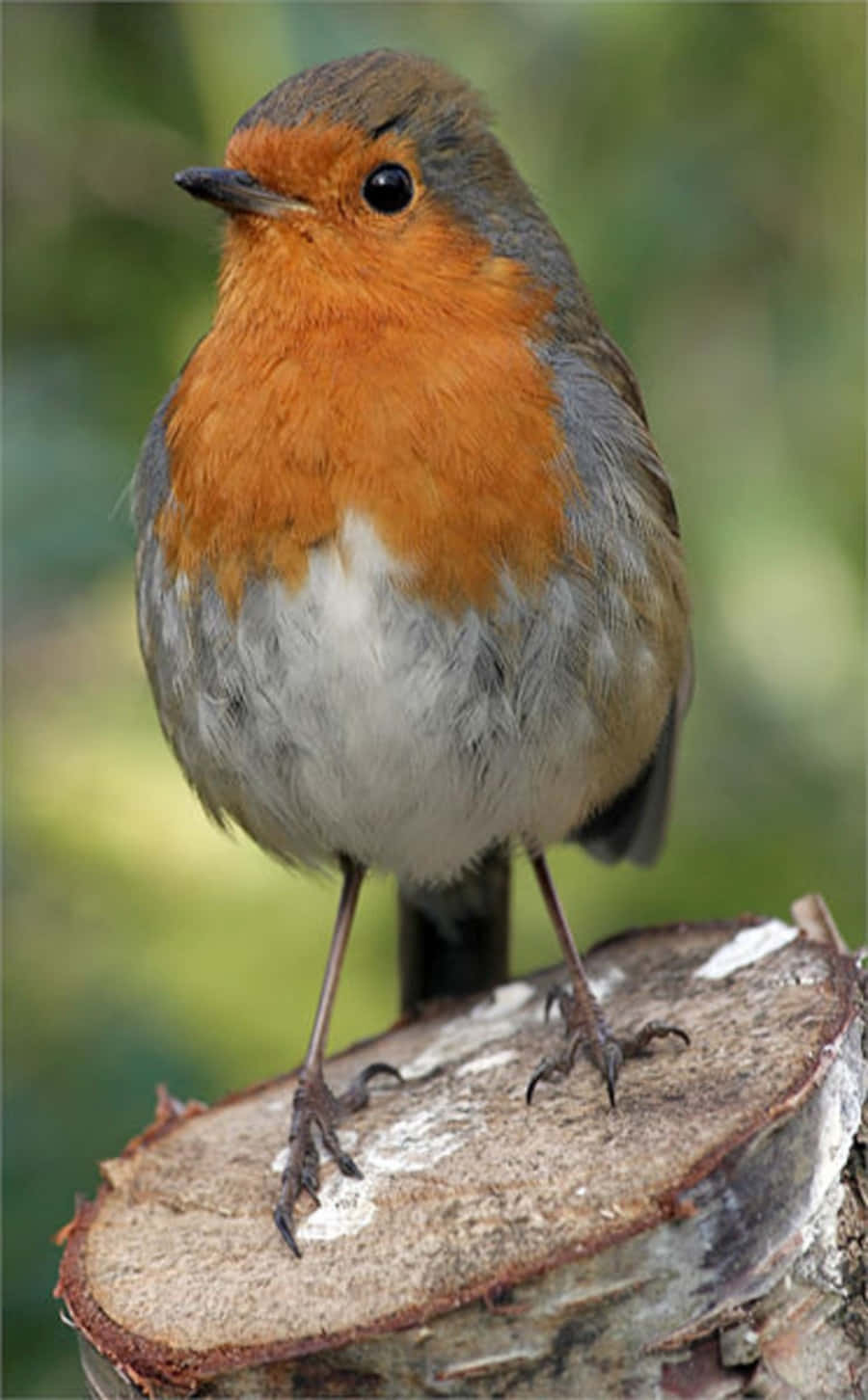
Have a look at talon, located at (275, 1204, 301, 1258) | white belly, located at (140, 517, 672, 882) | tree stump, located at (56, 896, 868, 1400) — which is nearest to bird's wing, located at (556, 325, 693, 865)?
white belly, located at (140, 517, 672, 882)

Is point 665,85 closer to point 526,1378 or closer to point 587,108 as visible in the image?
point 587,108

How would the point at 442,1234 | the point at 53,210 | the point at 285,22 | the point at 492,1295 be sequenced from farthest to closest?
1. the point at 53,210
2. the point at 285,22
3. the point at 442,1234
4. the point at 492,1295

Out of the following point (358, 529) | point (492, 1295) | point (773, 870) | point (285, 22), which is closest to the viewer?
point (492, 1295)

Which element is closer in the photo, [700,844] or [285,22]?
[285,22]

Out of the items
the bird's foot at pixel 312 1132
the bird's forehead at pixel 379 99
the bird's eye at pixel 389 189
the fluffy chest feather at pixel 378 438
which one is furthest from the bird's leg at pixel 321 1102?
the bird's forehead at pixel 379 99

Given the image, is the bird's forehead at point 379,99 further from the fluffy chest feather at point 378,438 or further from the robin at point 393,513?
the fluffy chest feather at point 378,438

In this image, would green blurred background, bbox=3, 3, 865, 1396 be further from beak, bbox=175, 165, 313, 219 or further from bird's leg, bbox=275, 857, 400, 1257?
beak, bbox=175, 165, 313, 219

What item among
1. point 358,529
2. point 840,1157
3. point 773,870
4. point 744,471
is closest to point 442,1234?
point 840,1157

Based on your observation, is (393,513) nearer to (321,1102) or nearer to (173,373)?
(321,1102)
